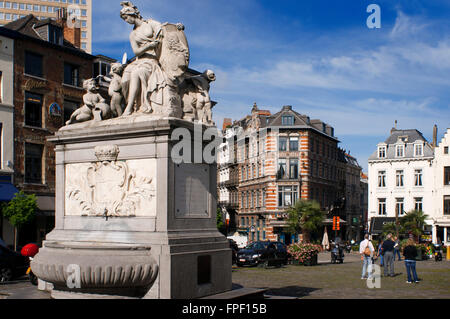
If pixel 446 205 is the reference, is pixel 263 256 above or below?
below

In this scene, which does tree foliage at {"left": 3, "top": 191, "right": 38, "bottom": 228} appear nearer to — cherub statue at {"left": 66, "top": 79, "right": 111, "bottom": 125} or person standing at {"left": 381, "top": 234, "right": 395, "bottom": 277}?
person standing at {"left": 381, "top": 234, "right": 395, "bottom": 277}

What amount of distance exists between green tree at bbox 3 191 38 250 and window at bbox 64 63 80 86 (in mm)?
11082

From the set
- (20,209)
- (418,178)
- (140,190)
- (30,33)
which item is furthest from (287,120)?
(140,190)

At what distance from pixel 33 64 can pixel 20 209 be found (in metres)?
11.0

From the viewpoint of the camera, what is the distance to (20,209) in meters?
29.4

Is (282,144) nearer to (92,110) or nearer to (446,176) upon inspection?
(446,176)

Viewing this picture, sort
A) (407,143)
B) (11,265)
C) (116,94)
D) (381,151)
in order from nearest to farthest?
(116,94), (11,265), (407,143), (381,151)

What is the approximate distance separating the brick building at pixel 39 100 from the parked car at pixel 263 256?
12.8 meters

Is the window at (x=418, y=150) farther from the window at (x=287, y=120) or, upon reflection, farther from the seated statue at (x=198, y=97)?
the seated statue at (x=198, y=97)

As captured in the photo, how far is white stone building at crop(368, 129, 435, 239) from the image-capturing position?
60344 mm

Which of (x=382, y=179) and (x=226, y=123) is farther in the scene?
(x=226, y=123)

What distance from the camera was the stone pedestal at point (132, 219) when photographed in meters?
9.38

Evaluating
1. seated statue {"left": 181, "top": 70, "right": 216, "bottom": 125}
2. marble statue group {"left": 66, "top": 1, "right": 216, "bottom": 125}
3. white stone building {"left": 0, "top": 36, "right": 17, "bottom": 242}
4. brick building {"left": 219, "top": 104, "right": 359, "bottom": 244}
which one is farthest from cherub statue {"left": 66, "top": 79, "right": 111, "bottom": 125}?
brick building {"left": 219, "top": 104, "right": 359, "bottom": 244}
